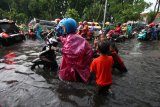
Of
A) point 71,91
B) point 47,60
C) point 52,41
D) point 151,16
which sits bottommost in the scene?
point 71,91

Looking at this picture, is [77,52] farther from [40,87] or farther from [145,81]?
[145,81]

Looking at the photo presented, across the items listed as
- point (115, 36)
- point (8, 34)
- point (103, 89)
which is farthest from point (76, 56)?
point (115, 36)

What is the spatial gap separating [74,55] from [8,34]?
9624 mm

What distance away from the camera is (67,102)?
229 inches

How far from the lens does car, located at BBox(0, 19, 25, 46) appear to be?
15.1 m

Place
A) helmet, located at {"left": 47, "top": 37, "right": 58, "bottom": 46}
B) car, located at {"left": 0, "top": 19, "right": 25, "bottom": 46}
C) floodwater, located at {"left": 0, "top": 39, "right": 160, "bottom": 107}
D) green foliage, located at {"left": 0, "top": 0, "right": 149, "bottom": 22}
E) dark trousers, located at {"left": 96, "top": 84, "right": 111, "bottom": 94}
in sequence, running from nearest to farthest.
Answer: floodwater, located at {"left": 0, "top": 39, "right": 160, "bottom": 107} → dark trousers, located at {"left": 96, "top": 84, "right": 111, "bottom": 94} → helmet, located at {"left": 47, "top": 37, "right": 58, "bottom": 46} → car, located at {"left": 0, "top": 19, "right": 25, "bottom": 46} → green foliage, located at {"left": 0, "top": 0, "right": 149, "bottom": 22}

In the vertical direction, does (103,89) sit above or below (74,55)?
below

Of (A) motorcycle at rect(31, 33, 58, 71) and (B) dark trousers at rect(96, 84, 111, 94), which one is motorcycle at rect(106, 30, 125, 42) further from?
(B) dark trousers at rect(96, 84, 111, 94)

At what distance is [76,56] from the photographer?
708 cm

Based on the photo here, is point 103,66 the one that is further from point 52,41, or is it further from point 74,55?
point 52,41

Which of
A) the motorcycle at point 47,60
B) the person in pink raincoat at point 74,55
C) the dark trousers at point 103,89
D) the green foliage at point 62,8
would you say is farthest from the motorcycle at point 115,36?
the green foliage at point 62,8

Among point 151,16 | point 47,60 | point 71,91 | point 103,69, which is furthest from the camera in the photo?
point 151,16

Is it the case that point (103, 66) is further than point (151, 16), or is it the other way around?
point (151, 16)

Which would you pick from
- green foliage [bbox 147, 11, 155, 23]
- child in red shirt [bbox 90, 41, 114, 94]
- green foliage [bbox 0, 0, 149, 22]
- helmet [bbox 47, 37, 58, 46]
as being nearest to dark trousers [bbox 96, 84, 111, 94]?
child in red shirt [bbox 90, 41, 114, 94]
